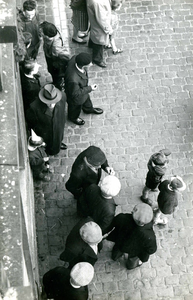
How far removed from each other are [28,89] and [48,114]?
0.70m

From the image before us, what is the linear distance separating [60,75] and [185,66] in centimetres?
327

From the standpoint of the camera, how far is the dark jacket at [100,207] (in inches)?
302

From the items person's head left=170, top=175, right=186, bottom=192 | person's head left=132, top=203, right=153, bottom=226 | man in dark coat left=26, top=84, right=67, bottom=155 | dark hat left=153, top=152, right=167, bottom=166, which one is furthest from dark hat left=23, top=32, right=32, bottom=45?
person's head left=132, top=203, right=153, bottom=226

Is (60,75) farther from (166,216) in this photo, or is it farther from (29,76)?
(166,216)

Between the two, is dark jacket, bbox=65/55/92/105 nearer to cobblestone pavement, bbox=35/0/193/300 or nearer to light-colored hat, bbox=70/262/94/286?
cobblestone pavement, bbox=35/0/193/300

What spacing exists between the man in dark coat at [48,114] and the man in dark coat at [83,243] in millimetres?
2128

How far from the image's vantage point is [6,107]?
558cm

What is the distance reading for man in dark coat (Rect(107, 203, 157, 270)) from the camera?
7297 millimetres

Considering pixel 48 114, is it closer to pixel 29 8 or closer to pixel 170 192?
pixel 29 8

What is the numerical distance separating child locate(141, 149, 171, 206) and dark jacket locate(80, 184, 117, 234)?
1.17m

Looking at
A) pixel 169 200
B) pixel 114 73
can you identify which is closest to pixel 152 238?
pixel 169 200

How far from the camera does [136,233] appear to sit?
7488 millimetres

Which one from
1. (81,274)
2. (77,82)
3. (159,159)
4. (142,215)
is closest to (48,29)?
(77,82)

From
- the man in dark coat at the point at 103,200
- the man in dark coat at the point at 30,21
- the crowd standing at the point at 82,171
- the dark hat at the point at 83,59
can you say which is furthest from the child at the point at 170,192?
the man in dark coat at the point at 30,21
